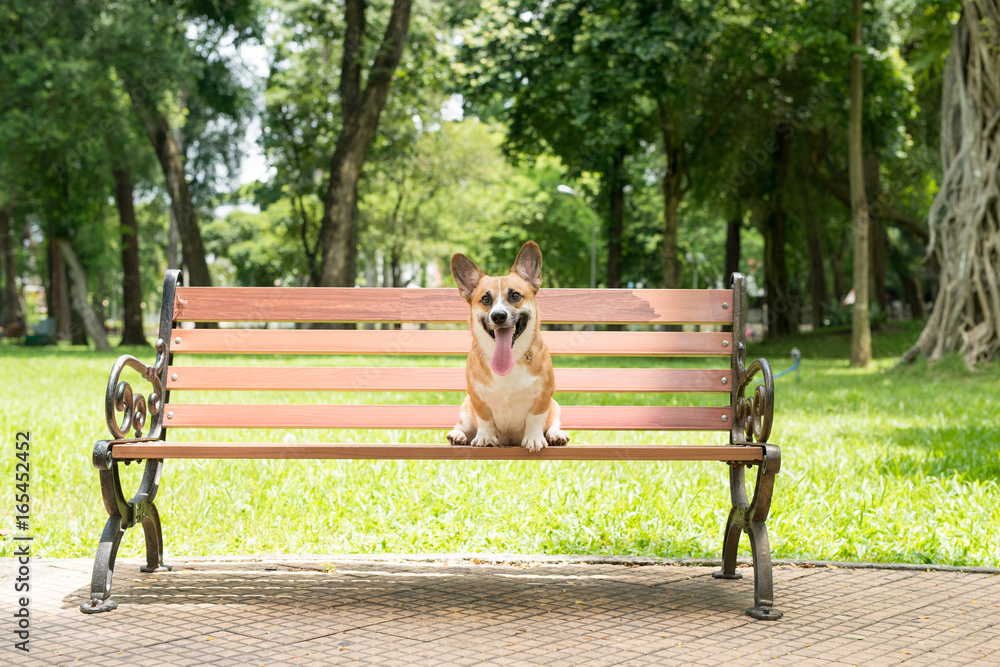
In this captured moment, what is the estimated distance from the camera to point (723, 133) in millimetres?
25266

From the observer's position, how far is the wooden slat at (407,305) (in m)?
4.57

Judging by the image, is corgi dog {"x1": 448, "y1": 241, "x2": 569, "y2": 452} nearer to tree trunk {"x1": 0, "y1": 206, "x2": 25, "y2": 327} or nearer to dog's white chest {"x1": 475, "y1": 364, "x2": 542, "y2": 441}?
dog's white chest {"x1": 475, "y1": 364, "x2": 542, "y2": 441}

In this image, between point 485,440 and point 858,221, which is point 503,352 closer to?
point 485,440

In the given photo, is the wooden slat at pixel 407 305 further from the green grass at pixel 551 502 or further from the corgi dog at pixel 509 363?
the green grass at pixel 551 502

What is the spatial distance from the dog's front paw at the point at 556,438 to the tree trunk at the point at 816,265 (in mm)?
23726

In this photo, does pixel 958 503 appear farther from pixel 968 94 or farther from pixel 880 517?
pixel 968 94

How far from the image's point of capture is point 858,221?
17.4m

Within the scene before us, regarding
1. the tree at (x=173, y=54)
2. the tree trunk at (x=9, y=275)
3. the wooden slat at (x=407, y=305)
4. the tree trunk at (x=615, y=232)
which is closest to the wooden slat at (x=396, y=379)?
the wooden slat at (x=407, y=305)

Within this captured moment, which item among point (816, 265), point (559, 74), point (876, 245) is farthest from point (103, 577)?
point (816, 265)

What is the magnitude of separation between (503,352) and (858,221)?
50.5 ft

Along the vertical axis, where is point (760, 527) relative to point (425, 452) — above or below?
below

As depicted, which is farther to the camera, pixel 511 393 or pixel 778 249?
pixel 778 249

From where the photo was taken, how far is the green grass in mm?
4926

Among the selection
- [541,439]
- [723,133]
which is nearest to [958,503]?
[541,439]
